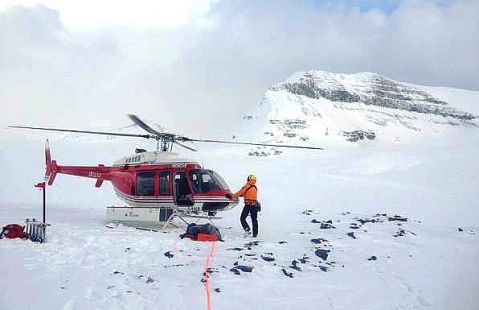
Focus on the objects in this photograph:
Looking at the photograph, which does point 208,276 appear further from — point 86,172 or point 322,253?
point 86,172

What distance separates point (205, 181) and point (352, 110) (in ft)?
416

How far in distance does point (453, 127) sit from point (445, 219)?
418 ft

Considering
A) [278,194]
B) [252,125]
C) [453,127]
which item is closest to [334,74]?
[453,127]

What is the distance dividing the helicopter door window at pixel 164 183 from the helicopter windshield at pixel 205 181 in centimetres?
78

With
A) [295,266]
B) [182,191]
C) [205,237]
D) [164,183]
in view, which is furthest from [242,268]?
[164,183]

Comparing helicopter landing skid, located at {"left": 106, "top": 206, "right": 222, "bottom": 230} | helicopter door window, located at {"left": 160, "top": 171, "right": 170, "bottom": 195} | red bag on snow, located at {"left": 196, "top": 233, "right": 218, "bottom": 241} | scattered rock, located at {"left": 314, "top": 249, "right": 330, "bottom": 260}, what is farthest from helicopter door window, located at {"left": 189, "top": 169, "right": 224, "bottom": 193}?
scattered rock, located at {"left": 314, "top": 249, "right": 330, "bottom": 260}

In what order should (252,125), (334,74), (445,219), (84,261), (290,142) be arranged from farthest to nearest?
(334,74) < (252,125) < (290,142) < (445,219) < (84,261)

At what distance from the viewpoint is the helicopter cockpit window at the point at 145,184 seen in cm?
1359

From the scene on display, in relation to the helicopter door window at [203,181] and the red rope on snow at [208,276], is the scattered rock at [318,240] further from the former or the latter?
the helicopter door window at [203,181]

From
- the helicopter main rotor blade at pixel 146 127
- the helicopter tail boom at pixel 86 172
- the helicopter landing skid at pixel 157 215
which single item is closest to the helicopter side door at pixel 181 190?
the helicopter landing skid at pixel 157 215

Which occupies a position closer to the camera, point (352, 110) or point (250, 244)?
point (250, 244)

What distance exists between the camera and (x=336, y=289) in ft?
23.6

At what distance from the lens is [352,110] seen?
13388 cm

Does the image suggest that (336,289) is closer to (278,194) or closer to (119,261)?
(119,261)
